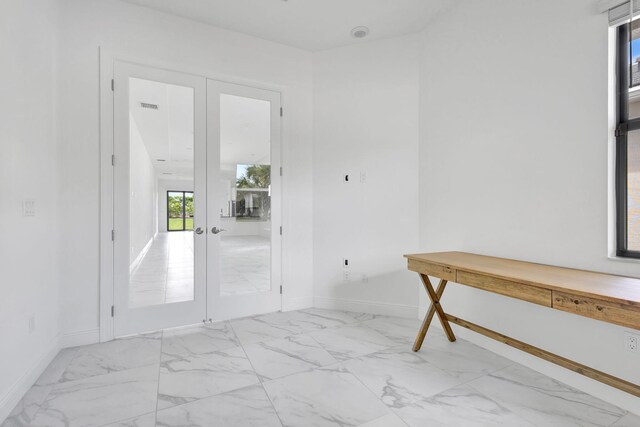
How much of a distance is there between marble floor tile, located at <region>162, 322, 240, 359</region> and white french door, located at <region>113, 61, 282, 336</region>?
0.42 feet

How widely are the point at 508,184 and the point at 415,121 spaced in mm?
1242

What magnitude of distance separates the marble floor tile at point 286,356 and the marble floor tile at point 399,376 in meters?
0.26

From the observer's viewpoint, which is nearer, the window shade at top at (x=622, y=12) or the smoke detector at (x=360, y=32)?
the window shade at top at (x=622, y=12)

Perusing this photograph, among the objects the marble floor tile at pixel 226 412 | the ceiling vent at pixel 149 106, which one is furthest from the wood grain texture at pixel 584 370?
the ceiling vent at pixel 149 106

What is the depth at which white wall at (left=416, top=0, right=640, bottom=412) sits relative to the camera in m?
1.96

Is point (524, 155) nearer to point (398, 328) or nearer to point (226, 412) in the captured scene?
point (398, 328)

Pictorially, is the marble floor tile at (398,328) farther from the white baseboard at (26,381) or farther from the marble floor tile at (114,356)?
the white baseboard at (26,381)

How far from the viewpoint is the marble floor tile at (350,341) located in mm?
2562

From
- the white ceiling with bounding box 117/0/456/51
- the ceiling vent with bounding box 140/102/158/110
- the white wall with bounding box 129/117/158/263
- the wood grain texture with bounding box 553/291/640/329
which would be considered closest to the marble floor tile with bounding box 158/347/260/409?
the white wall with bounding box 129/117/158/263

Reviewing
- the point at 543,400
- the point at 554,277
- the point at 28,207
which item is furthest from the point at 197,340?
the point at 554,277

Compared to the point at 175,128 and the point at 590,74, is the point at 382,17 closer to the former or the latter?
the point at 590,74

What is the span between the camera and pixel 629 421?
67.7 inches

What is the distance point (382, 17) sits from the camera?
310cm

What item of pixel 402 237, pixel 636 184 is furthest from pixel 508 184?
pixel 402 237
